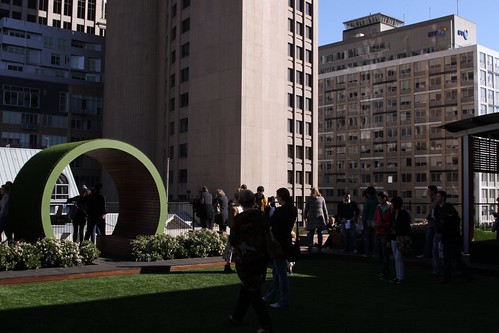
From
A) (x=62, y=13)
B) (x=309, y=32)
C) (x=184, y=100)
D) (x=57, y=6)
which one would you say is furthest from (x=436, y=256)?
(x=57, y=6)

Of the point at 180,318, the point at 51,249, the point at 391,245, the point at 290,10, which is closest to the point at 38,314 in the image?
the point at 180,318

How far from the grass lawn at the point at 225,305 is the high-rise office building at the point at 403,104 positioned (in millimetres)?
75078

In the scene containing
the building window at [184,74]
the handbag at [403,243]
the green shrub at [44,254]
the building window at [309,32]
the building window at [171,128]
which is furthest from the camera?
the building window at [171,128]

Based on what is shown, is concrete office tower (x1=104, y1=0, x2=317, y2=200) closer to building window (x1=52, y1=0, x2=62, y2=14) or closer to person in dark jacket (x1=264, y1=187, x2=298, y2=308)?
building window (x1=52, y1=0, x2=62, y2=14)

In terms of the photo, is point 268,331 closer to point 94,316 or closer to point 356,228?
point 94,316

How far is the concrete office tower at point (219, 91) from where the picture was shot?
5219 centimetres

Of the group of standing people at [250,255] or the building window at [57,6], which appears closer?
the group of standing people at [250,255]

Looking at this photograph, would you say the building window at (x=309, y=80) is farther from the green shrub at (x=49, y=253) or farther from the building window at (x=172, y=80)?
the green shrub at (x=49, y=253)

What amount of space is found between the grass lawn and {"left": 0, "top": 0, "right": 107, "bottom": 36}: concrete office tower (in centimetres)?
9231

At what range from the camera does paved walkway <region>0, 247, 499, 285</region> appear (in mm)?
11703

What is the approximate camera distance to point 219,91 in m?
53.2

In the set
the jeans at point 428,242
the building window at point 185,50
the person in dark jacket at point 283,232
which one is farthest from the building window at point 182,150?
the person in dark jacket at point 283,232

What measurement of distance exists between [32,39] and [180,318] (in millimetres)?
83878

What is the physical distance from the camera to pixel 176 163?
5875 cm
